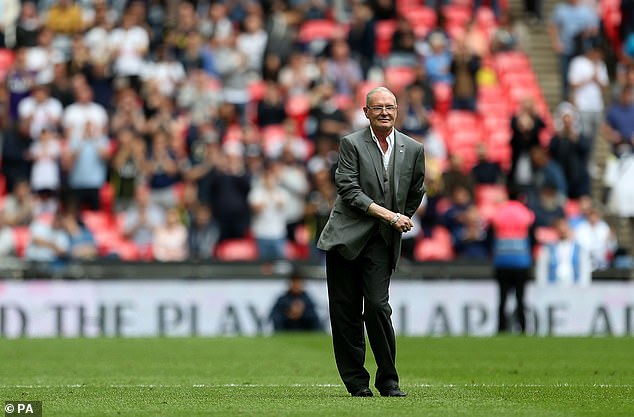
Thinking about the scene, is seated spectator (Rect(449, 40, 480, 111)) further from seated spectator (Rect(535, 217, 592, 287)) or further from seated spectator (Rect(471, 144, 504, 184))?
seated spectator (Rect(535, 217, 592, 287))

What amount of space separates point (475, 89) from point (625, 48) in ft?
10.8

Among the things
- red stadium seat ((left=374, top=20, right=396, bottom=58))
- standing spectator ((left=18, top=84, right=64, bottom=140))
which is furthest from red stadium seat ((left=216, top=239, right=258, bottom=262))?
red stadium seat ((left=374, top=20, right=396, bottom=58))

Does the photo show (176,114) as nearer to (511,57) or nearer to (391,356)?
(511,57)

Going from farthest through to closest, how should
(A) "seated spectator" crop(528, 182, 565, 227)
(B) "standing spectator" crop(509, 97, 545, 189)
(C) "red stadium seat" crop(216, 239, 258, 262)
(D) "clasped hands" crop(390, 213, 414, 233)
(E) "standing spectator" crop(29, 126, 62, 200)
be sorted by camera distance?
(B) "standing spectator" crop(509, 97, 545, 189)
(E) "standing spectator" crop(29, 126, 62, 200)
(C) "red stadium seat" crop(216, 239, 258, 262)
(A) "seated spectator" crop(528, 182, 565, 227)
(D) "clasped hands" crop(390, 213, 414, 233)

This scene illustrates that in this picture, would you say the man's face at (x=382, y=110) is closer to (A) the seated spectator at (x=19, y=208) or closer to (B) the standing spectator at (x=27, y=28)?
(A) the seated spectator at (x=19, y=208)

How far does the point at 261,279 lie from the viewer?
2359 cm

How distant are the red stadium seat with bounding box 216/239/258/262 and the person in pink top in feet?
13.6

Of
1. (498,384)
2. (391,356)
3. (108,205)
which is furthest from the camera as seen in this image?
(108,205)

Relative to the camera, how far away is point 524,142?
26.1 m

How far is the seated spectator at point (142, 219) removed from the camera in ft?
80.7

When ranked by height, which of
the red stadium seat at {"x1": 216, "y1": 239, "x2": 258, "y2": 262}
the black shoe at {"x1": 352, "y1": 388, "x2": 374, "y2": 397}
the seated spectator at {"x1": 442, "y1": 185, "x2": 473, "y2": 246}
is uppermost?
the seated spectator at {"x1": 442, "y1": 185, "x2": 473, "y2": 246}

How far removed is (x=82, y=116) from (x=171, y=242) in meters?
2.91

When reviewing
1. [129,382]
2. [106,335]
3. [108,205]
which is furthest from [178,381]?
[108,205]

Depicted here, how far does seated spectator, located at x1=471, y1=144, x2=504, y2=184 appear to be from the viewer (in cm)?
2619
